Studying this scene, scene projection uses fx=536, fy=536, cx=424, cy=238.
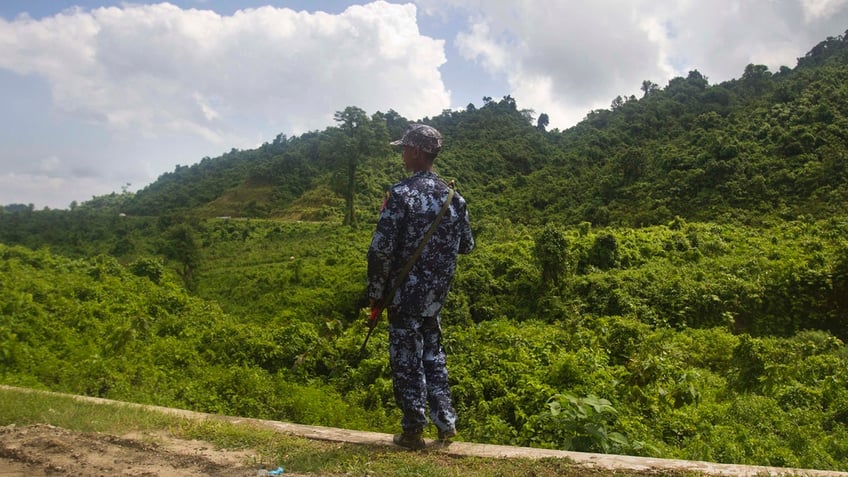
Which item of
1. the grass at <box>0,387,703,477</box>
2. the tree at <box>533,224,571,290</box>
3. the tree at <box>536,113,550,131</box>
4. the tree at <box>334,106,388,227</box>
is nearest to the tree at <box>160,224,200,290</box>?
the tree at <box>334,106,388,227</box>

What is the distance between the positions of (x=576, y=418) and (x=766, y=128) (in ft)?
120

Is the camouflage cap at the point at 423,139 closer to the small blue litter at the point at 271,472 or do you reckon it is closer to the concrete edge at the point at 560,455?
the concrete edge at the point at 560,455

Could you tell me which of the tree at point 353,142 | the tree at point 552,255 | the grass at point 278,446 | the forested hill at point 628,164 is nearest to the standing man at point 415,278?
the grass at point 278,446

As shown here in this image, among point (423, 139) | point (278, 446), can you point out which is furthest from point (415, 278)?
point (278, 446)

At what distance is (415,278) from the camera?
3.50m

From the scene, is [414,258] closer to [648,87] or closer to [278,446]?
[278,446]

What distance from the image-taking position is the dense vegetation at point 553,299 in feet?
18.0

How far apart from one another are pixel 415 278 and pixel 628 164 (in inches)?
1380

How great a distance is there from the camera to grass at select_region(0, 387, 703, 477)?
3.06 m

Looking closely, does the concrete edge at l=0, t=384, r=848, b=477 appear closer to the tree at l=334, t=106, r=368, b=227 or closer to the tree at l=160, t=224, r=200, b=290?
the tree at l=160, t=224, r=200, b=290

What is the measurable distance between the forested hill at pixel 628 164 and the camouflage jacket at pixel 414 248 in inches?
1007

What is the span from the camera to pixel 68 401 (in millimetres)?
4555

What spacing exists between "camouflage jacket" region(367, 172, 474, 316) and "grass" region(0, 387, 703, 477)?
0.91 metres

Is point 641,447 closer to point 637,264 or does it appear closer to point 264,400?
point 264,400
